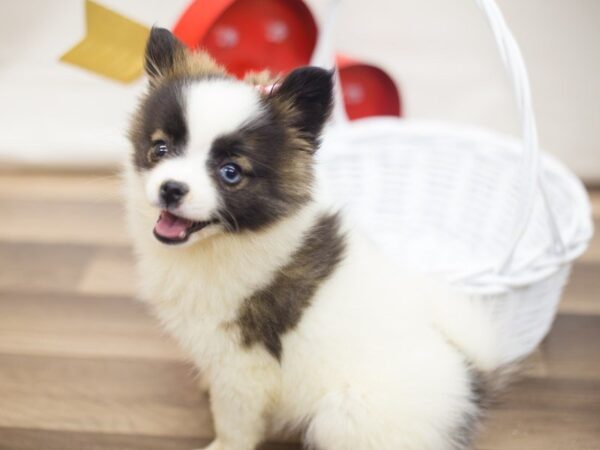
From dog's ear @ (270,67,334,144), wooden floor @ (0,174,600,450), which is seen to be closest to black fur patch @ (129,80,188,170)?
dog's ear @ (270,67,334,144)

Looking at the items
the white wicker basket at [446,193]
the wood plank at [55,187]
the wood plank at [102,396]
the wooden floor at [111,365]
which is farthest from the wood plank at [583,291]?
the wood plank at [55,187]

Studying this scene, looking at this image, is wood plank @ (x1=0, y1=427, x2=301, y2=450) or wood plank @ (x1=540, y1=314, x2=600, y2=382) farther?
wood plank @ (x1=540, y1=314, x2=600, y2=382)

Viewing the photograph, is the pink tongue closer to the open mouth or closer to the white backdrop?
the open mouth

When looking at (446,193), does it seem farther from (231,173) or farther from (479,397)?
(231,173)

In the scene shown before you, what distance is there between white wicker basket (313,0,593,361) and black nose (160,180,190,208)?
24.8 inches

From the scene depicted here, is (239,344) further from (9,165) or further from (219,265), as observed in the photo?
(9,165)

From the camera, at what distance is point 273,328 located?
44.7 inches

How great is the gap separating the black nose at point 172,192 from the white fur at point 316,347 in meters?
0.10

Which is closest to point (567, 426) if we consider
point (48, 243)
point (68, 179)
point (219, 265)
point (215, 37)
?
point (219, 265)

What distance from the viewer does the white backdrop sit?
226 cm

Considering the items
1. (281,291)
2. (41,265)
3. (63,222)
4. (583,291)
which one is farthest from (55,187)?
(583,291)

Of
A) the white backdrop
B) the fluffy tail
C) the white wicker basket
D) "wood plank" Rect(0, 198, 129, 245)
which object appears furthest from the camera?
the white backdrop

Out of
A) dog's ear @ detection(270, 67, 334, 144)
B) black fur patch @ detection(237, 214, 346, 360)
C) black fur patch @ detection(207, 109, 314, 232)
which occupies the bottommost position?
black fur patch @ detection(237, 214, 346, 360)

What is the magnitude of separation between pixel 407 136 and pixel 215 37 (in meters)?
0.60
